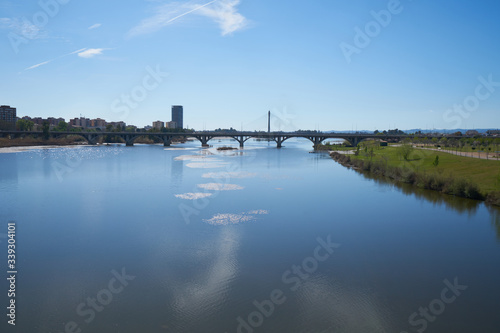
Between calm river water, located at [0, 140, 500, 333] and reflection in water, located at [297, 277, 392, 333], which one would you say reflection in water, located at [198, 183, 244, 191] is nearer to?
calm river water, located at [0, 140, 500, 333]

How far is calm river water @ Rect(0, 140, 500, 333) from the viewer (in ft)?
33.4

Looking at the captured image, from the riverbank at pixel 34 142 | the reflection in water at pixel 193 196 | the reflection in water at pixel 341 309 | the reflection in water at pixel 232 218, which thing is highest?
the riverbank at pixel 34 142

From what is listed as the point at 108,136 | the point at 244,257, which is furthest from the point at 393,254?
the point at 108,136

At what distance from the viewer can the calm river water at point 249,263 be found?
10.2 meters

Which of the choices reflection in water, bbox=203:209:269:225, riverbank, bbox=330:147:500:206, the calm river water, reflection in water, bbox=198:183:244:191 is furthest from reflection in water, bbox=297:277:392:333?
riverbank, bbox=330:147:500:206

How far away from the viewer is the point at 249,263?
13992mm

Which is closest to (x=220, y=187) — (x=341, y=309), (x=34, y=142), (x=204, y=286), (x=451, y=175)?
(x=204, y=286)

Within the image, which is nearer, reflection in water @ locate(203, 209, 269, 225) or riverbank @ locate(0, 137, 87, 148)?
reflection in water @ locate(203, 209, 269, 225)

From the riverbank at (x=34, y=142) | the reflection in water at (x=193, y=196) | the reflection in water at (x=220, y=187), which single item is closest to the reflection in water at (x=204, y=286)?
the reflection in water at (x=193, y=196)

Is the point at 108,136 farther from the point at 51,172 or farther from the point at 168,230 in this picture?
the point at 168,230

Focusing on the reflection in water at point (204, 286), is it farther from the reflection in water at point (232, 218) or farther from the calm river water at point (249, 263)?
the reflection in water at point (232, 218)

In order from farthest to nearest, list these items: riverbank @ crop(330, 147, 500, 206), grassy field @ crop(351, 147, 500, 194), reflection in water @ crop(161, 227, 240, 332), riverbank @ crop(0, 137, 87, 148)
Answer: riverbank @ crop(0, 137, 87, 148) < grassy field @ crop(351, 147, 500, 194) < riverbank @ crop(330, 147, 500, 206) < reflection in water @ crop(161, 227, 240, 332)

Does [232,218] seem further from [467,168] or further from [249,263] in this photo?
[467,168]

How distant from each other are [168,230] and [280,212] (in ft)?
25.0
